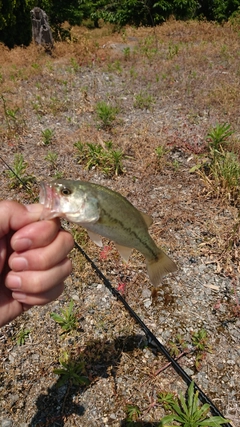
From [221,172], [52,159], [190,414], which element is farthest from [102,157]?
[190,414]

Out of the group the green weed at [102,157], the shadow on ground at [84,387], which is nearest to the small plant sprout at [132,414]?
the shadow on ground at [84,387]

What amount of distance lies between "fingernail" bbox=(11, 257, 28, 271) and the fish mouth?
0.81 feet

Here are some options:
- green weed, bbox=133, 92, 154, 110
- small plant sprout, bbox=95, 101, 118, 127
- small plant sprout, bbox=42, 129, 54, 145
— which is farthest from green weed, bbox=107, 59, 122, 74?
small plant sprout, bbox=42, 129, 54, 145

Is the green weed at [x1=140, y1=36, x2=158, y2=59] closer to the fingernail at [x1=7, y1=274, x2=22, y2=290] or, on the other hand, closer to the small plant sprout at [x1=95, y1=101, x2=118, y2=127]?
the small plant sprout at [x1=95, y1=101, x2=118, y2=127]

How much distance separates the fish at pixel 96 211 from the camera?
1.61 meters

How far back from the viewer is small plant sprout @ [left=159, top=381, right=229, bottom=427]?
2613mm

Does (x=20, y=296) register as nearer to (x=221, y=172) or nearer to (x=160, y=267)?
(x=160, y=267)

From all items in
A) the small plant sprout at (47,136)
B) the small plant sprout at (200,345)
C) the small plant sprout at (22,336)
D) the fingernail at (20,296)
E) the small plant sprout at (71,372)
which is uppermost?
the fingernail at (20,296)

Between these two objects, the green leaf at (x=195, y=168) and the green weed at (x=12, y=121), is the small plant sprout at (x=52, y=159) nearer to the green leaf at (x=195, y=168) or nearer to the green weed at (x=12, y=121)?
the green weed at (x=12, y=121)

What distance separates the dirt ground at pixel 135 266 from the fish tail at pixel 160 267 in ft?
4.60

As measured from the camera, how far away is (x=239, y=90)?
8039 millimetres

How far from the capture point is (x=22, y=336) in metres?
3.40

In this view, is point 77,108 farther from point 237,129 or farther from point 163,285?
point 163,285

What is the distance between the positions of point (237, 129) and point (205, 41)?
866 cm
